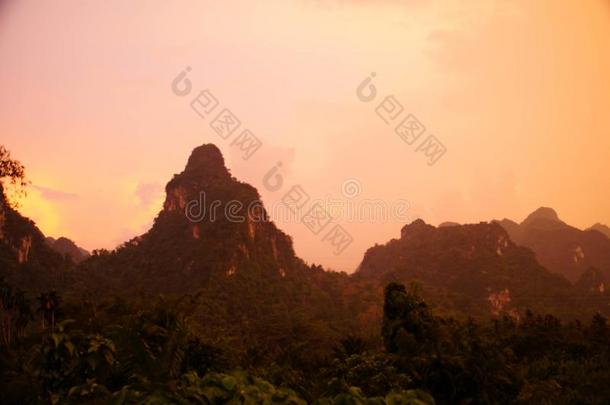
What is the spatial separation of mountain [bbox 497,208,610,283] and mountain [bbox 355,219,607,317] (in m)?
23.9

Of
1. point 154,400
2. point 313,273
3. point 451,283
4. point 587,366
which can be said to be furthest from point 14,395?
point 451,283

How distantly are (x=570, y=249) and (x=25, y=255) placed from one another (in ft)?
273

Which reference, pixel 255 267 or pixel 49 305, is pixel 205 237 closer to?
pixel 255 267

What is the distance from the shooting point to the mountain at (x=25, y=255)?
Answer: 38438mm

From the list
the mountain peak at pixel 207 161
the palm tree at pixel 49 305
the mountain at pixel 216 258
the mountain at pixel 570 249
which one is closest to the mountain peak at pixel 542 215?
the mountain at pixel 570 249

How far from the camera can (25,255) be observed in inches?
1687

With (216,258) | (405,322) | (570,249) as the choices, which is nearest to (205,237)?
(216,258)

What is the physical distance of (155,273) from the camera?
4769 cm

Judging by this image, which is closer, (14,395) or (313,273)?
(14,395)

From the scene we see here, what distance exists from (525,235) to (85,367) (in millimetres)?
100596

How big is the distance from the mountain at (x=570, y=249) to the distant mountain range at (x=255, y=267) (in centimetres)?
2473

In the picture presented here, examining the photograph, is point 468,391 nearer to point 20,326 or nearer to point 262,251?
point 20,326

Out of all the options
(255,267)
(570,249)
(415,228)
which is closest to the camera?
(255,267)

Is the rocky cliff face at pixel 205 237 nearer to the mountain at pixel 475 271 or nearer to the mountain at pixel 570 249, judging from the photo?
the mountain at pixel 475 271
